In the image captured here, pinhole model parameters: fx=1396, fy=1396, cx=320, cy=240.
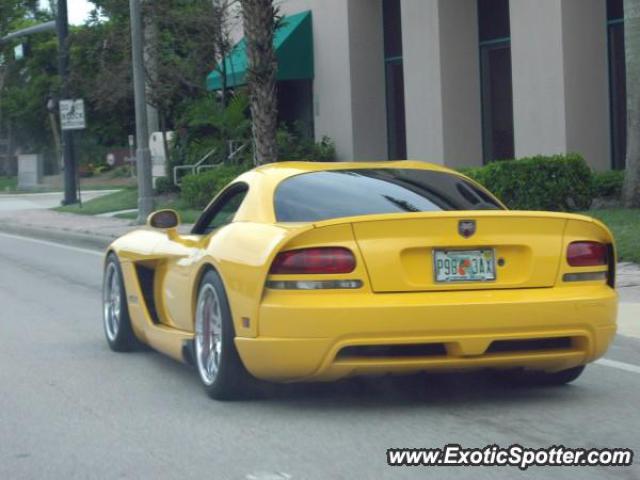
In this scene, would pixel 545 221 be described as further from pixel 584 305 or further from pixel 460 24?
pixel 460 24

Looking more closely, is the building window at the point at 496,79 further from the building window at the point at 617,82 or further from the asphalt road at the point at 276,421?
the asphalt road at the point at 276,421

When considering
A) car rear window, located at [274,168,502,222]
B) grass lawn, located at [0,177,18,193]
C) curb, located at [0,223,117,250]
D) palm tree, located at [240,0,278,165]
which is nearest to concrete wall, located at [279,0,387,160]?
palm tree, located at [240,0,278,165]

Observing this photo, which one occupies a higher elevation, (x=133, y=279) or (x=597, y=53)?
(x=597, y=53)

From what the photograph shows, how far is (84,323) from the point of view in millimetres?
12031

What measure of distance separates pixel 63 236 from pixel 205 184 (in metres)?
3.47

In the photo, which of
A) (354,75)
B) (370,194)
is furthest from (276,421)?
(354,75)

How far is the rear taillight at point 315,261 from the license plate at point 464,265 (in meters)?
0.46

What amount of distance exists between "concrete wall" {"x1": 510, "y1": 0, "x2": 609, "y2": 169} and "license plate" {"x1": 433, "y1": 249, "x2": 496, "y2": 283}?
1527 centimetres

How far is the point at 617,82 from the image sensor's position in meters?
22.3

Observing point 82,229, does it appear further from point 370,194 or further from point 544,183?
point 370,194

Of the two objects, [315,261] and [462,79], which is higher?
[462,79]

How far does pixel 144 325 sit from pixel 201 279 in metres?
1.27

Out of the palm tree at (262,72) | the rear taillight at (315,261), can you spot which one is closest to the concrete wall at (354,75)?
the palm tree at (262,72)

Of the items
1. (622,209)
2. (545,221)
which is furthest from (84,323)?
(622,209)
